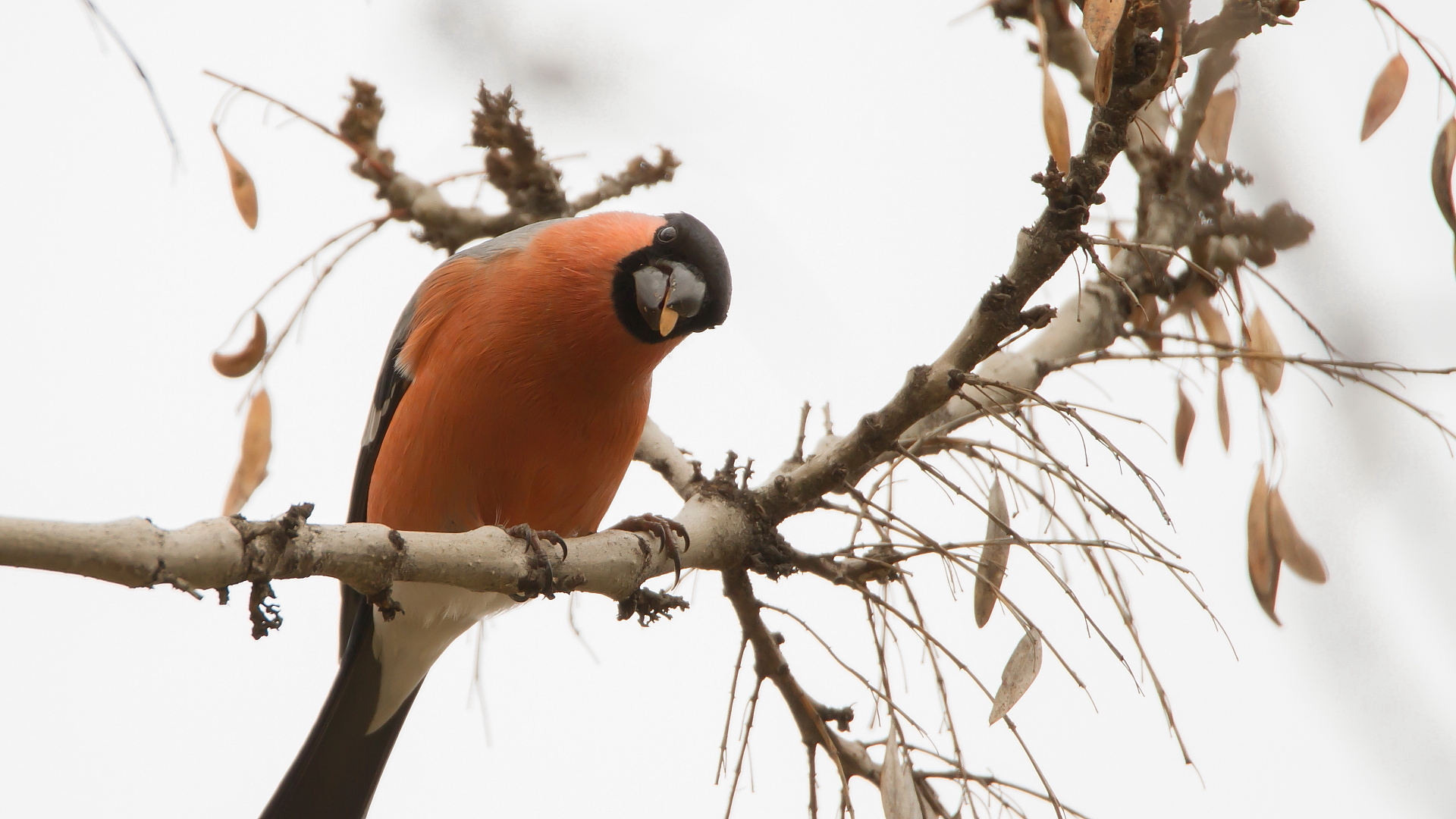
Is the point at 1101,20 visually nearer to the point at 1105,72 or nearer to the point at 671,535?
the point at 1105,72

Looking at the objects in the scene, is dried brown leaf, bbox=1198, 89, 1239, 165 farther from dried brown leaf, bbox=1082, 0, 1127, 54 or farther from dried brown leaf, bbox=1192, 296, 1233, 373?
dried brown leaf, bbox=1082, 0, 1127, 54

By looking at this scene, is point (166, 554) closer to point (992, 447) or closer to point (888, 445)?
point (888, 445)

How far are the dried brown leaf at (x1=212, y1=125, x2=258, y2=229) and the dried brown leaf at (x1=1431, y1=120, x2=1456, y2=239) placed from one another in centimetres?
258

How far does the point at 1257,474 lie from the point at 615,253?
171 cm

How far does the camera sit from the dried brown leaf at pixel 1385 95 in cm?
220

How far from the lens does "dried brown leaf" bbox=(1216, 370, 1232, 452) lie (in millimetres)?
2787

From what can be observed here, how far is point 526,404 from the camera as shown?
295 cm

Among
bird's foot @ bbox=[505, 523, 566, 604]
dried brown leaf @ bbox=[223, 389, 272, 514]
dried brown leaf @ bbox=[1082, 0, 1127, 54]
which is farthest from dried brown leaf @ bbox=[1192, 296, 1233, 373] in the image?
dried brown leaf @ bbox=[223, 389, 272, 514]

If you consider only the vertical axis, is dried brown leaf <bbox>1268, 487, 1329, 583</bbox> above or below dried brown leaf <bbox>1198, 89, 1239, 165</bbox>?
below

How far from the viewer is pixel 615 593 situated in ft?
7.96

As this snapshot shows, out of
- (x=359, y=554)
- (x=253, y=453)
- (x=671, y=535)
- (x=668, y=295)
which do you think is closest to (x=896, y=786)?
(x=671, y=535)

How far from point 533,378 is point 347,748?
55.4 inches

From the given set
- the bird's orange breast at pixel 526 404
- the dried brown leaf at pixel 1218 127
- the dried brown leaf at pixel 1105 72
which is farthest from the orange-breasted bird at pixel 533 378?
the dried brown leaf at pixel 1105 72

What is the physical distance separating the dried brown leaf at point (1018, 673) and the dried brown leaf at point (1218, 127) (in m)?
1.20
